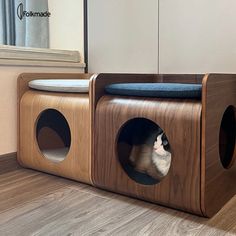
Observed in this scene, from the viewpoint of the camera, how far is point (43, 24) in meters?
1.79

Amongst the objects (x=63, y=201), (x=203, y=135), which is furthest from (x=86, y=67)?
(x=203, y=135)

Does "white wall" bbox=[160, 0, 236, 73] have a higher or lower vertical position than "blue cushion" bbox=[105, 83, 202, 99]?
higher

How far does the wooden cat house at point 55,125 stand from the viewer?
3.90 ft

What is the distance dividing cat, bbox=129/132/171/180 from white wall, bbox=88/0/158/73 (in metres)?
0.44

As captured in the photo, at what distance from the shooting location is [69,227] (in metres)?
0.88

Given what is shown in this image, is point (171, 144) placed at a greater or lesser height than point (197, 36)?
lesser

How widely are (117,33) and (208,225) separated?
105cm

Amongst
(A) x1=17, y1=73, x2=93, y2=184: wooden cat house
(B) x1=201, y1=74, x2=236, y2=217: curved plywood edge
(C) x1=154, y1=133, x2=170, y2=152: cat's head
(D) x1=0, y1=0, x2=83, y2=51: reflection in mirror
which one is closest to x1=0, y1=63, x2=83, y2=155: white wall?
(A) x1=17, y1=73, x2=93, y2=184: wooden cat house

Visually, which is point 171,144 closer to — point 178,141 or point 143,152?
point 178,141

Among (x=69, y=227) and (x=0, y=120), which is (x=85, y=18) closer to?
(x=0, y=120)

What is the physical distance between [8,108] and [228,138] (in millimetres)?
927

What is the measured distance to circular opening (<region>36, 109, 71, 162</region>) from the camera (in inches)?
58.6

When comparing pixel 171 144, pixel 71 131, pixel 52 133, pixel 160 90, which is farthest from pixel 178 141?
pixel 52 133

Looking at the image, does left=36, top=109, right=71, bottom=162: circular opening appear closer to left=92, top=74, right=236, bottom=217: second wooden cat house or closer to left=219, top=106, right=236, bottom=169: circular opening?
left=92, top=74, right=236, bottom=217: second wooden cat house
